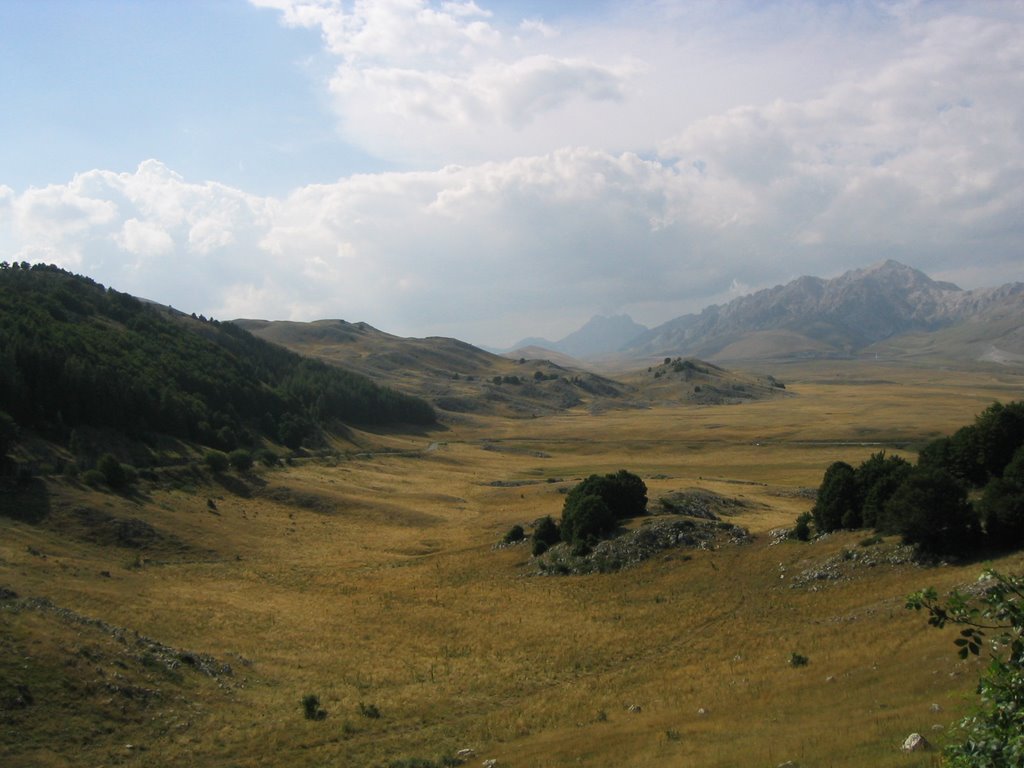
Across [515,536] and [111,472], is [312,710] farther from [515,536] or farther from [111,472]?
[111,472]

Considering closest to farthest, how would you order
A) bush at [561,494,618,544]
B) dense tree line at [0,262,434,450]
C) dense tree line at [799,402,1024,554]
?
1. dense tree line at [799,402,1024,554]
2. bush at [561,494,618,544]
3. dense tree line at [0,262,434,450]

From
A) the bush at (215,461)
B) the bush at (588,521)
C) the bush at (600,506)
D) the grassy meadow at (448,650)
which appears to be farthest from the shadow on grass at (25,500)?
the bush at (600,506)

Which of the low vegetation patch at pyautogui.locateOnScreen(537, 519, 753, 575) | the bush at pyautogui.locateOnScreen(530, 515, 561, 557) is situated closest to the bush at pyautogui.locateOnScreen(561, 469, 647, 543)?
the bush at pyautogui.locateOnScreen(530, 515, 561, 557)

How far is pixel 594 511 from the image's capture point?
180 ft

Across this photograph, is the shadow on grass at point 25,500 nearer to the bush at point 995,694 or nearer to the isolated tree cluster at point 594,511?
the isolated tree cluster at point 594,511

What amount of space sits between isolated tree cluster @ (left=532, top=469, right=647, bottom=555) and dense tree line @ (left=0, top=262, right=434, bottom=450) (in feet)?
205

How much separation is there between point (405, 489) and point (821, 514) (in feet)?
223

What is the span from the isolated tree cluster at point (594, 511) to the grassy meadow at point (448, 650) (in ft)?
11.4

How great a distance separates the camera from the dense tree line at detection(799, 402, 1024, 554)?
33.4 meters

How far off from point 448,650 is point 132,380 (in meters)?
83.7

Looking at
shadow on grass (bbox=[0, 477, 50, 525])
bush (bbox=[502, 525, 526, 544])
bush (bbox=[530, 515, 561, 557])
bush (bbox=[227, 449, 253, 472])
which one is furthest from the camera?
bush (bbox=[227, 449, 253, 472])

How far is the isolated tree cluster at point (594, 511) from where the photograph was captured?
178 ft

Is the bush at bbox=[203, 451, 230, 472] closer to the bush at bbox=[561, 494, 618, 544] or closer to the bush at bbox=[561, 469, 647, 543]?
the bush at bbox=[561, 469, 647, 543]

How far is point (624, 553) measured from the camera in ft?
165
